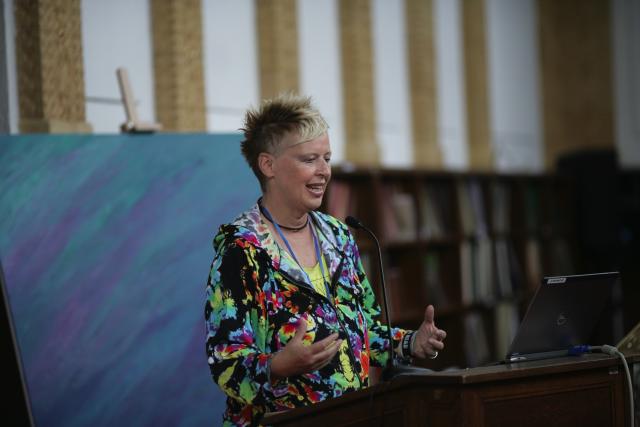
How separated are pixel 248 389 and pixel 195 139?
65.2 inches

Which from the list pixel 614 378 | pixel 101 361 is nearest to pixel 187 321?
pixel 101 361

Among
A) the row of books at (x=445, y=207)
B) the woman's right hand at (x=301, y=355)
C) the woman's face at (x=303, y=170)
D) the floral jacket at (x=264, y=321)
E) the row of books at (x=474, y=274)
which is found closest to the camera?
the woman's right hand at (x=301, y=355)

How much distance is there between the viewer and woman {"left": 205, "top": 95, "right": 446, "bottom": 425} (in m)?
2.35

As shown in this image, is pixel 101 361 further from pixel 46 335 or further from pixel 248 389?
pixel 248 389

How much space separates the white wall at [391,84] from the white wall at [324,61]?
0.42 metres

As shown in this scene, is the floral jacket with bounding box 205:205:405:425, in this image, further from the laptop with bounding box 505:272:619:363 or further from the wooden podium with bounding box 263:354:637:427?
the laptop with bounding box 505:272:619:363

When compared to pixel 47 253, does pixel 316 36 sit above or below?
above

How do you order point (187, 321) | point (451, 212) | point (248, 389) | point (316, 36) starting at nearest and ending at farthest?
1. point (248, 389)
2. point (187, 321)
3. point (316, 36)
4. point (451, 212)

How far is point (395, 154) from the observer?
22.7ft

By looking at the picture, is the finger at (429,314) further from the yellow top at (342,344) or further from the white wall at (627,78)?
the white wall at (627,78)

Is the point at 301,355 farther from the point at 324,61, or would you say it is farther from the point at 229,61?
the point at 324,61

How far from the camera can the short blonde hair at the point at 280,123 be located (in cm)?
261

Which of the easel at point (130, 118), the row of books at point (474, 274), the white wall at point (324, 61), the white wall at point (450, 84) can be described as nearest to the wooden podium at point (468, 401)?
Result: the easel at point (130, 118)

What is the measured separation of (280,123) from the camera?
2.62 metres
